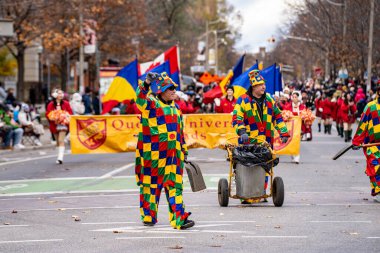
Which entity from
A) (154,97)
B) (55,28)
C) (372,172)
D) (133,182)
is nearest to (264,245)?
(154,97)

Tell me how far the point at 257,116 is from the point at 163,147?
3.09 metres

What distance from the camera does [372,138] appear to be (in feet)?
47.6

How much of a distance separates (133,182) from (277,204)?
17.3ft

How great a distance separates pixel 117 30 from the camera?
5359 centimetres

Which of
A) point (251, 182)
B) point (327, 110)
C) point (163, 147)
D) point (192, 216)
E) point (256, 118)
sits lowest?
point (192, 216)

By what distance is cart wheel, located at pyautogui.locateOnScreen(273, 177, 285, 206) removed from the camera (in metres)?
13.4

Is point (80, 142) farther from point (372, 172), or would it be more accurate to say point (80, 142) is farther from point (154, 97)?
point (154, 97)

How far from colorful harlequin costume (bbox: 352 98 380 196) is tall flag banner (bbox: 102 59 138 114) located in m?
10.2

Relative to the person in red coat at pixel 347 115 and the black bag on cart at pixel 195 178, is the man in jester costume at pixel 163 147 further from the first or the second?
the person in red coat at pixel 347 115

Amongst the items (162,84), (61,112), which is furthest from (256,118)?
(61,112)

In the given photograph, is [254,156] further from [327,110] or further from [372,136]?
[327,110]

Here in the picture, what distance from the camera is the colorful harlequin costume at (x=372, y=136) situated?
14375 mm

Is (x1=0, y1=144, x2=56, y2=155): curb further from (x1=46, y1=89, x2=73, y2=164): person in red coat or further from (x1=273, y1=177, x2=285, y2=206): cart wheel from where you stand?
(x1=273, y1=177, x2=285, y2=206): cart wheel

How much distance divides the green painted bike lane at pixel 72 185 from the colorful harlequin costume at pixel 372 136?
3494mm
